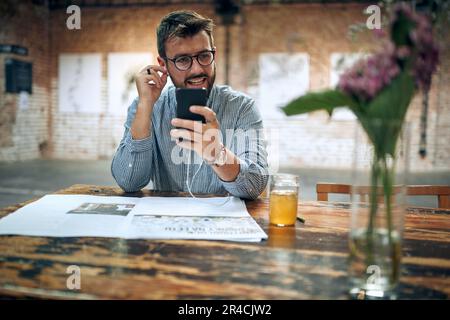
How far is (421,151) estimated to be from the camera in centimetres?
687

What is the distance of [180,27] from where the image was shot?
1.57 meters

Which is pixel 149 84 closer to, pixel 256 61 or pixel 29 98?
pixel 256 61

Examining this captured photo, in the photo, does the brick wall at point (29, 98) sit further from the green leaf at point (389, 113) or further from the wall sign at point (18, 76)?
the green leaf at point (389, 113)

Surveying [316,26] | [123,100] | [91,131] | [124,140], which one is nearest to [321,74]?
[316,26]

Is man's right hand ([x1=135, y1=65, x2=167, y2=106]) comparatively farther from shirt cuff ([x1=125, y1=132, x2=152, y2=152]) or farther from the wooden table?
the wooden table

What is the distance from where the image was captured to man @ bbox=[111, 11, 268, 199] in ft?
4.50

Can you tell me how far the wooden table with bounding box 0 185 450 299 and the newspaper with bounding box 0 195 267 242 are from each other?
1.4 inches

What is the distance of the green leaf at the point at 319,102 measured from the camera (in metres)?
0.68

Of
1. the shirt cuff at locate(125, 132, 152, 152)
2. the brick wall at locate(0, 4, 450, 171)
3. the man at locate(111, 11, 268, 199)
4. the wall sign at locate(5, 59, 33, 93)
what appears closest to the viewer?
the man at locate(111, 11, 268, 199)

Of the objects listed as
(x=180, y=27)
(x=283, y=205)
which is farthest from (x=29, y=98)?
(x=283, y=205)

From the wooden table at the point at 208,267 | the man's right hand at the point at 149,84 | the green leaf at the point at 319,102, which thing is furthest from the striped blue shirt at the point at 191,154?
the green leaf at the point at 319,102

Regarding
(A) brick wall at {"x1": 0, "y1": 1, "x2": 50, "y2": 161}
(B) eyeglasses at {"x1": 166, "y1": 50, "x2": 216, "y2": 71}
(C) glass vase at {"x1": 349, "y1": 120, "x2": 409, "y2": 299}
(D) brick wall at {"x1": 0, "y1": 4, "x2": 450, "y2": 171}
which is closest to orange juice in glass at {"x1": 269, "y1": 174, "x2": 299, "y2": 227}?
(C) glass vase at {"x1": 349, "y1": 120, "x2": 409, "y2": 299}

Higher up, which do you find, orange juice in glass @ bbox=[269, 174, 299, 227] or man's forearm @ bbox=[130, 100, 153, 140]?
man's forearm @ bbox=[130, 100, 153, 140]

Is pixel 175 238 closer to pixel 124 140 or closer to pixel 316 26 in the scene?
pixel 124 140
